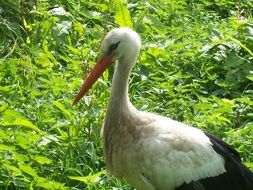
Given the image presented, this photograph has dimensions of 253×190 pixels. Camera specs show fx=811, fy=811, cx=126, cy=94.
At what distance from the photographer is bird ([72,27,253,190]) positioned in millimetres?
4512

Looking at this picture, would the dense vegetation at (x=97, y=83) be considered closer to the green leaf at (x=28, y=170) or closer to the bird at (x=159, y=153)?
the green leaf at (x=28, y=170)

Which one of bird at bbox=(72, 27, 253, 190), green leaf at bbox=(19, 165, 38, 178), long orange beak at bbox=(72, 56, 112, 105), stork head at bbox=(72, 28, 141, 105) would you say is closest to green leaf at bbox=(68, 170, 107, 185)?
bird at bbox=(72, 27, 253, 190)

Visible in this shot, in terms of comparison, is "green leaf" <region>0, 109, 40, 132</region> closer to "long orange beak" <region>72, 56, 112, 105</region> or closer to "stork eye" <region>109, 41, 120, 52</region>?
"long orange beak" <region>72, 56, 112, 105</region>

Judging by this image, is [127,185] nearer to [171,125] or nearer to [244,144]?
[171,125]

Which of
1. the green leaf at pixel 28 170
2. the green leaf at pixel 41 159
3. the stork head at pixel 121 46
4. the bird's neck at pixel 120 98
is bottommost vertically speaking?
the green leaf at pixel 41 159

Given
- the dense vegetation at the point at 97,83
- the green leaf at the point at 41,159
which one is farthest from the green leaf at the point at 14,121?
the green leaf at the point at 41,159

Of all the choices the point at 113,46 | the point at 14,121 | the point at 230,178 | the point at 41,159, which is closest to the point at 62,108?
the point at 14,121

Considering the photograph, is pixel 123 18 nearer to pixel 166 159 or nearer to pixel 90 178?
pixel 90 178

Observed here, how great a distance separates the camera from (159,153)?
4496 millimetres

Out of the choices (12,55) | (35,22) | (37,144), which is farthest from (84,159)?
(35,22)

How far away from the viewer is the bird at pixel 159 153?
14.8 ft

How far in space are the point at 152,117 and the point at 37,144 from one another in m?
0.79

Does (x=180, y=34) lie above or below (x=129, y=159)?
below

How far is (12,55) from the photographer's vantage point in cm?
648
